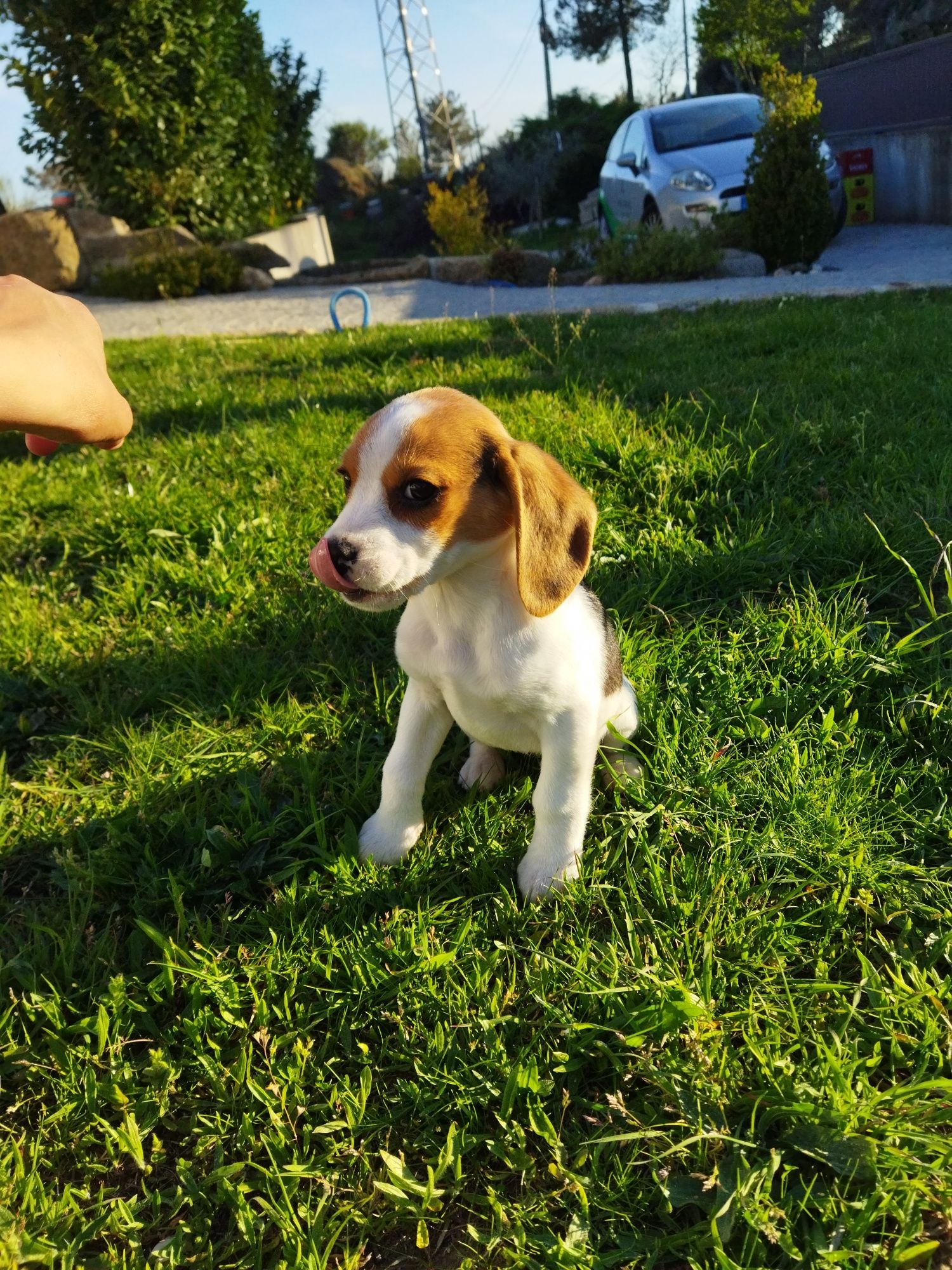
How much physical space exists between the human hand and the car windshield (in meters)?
13.2

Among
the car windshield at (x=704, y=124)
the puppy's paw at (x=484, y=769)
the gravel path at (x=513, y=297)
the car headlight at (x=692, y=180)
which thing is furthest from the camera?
the car windshield at (x=704, y=124)

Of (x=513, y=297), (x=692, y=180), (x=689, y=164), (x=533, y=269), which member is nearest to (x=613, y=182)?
(x=689, y=164)

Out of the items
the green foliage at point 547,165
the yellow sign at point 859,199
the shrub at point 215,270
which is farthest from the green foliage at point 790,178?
the green foliage at point 547,165

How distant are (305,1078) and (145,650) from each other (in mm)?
1982

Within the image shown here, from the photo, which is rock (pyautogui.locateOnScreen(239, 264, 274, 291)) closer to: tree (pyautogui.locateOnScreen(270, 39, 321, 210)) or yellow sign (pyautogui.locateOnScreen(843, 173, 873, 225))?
tree (pyautogui.locateOnScreen(270, 39, 321, 210))

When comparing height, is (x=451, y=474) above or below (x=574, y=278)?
below

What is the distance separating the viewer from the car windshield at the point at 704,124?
13031mm

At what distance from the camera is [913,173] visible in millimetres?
15070

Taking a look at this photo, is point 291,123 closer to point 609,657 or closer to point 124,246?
point 124,246

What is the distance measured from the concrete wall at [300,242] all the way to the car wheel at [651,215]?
7.00 m

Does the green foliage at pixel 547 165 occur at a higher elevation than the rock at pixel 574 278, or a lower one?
higher

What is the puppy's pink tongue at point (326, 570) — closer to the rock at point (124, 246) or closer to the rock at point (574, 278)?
the rock at point (574, 278)

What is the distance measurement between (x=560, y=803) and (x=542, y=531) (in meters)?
0.70

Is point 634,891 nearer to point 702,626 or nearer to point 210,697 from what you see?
point 702,626
